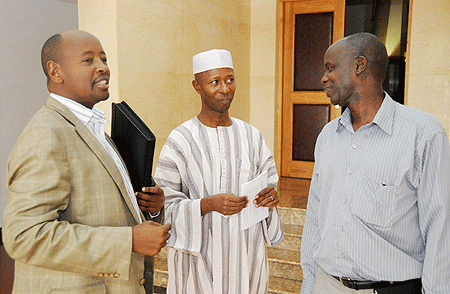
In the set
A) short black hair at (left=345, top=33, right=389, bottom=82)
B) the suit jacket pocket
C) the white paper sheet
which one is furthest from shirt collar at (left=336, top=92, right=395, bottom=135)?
the suit jacket pocket

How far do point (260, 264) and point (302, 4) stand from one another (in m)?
4.91

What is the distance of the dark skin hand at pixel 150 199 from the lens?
1600 mm

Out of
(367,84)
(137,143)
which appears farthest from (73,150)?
(367,84)

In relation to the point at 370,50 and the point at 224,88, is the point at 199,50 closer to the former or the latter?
the point at 224,88

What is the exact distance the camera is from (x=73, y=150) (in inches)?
51.7

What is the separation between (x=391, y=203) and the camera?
1.47m

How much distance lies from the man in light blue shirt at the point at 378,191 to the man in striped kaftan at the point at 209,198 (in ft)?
2.15

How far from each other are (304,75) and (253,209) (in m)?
4.50

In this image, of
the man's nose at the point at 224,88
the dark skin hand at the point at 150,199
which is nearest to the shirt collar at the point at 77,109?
the dark skin hand at the point at 150,199

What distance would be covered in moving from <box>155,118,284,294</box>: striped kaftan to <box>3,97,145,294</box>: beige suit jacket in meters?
0.79

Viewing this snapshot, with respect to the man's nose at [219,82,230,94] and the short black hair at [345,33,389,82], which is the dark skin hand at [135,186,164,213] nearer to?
the man's nose at [219,82,230,94]

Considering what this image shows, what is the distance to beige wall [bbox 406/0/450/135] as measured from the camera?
5.16 meters

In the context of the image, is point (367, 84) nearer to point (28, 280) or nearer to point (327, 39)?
point (28, 280)

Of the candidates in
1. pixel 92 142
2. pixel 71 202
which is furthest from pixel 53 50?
pixel 71 202
